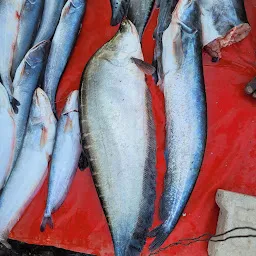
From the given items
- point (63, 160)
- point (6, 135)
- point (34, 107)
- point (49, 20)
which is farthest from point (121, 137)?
point (49, 20)

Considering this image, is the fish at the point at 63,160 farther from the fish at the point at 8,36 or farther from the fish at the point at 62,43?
the fish at the point at 8,36

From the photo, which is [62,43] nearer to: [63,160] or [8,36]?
[8,36]

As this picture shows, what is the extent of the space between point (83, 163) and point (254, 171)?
1.12 metres

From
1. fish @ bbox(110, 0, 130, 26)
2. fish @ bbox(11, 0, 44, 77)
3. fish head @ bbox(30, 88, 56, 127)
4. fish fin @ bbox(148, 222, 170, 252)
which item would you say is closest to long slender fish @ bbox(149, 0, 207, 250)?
fish fin @ bbox(148, 222, 170, 252)

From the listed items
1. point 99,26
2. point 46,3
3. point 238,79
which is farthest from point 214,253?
point 46,3

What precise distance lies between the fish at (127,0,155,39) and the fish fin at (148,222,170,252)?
1.33 meters

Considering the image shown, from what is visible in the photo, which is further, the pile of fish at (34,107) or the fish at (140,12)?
the fish at (140,12)

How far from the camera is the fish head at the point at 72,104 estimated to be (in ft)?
9.91

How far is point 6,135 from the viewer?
9.84ft

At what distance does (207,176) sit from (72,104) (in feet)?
3.33

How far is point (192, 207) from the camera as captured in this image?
2965 millimetres

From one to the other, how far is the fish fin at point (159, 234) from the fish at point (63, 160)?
659 millimetres

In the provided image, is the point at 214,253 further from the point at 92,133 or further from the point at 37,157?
the point at 37,157

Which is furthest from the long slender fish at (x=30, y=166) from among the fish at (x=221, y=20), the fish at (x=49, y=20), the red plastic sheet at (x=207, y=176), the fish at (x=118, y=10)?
the fish at (x=221, y=20)
